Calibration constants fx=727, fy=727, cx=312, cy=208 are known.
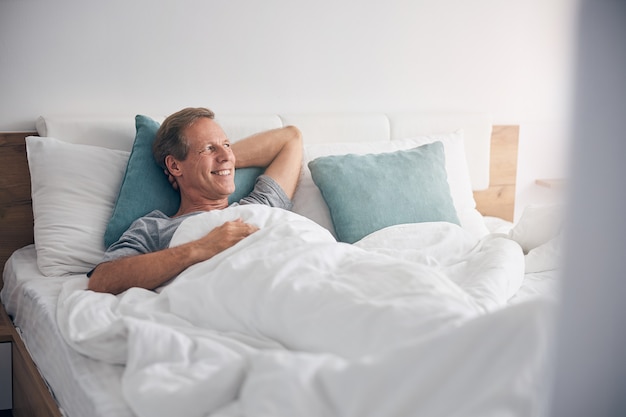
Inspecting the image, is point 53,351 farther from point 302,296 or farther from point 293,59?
point 293,59

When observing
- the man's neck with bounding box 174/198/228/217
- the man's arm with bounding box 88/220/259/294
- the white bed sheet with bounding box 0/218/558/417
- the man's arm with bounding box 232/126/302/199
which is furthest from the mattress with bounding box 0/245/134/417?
the man's arm with bounding box 232/126/302/199

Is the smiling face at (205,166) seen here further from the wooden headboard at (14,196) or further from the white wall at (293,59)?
the wooden headboard at (14,196)

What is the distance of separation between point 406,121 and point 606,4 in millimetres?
2418

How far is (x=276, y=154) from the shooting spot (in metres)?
2.48

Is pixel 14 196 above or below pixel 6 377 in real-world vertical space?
above

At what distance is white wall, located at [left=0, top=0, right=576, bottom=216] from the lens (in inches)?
96.9

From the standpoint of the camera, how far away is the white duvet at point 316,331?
94cm

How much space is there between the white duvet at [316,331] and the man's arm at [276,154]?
A: 358mm

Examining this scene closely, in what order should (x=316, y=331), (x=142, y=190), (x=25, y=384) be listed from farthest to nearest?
(x=142, y=190) < (x=25, y=384) < (x=316, y=331)

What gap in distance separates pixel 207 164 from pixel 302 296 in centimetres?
93

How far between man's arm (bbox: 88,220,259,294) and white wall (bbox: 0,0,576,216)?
2.78 ft

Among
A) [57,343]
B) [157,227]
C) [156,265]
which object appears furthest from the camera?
[157,227]

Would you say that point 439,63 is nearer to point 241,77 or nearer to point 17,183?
point 241,77

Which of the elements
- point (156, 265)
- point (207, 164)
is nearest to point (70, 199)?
point (207, 164)
